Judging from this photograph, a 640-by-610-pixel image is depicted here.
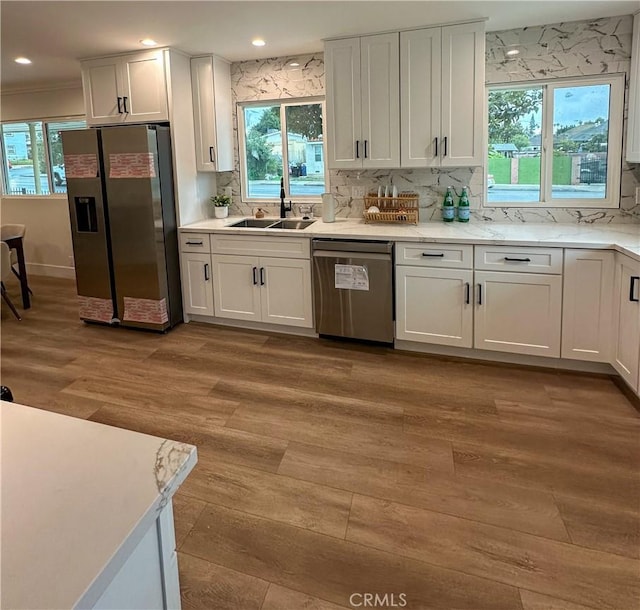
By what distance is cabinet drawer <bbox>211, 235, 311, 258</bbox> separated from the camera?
396 centimetres

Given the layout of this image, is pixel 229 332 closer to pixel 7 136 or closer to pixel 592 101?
pixel 592 101

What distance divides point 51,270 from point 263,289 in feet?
12.8

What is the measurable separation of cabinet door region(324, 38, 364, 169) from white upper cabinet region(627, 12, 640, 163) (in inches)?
74.4

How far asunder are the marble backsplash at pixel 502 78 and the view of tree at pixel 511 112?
0.38ft

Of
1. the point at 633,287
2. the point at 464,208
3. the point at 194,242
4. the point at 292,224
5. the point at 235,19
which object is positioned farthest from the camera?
the point at 292,224

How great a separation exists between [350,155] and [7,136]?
5.06 metres

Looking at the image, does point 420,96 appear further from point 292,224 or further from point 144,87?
point 144,87

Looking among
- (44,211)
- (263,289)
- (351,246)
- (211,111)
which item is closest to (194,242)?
(263,289)

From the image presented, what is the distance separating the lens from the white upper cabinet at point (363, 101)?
3.71m

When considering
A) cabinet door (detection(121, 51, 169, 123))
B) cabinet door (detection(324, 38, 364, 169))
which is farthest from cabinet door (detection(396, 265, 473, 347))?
cabinet door (detection(121, 51, 169, 123))

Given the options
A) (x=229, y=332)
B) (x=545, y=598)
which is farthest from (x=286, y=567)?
(x=229, y=332)

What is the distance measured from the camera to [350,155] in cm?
395

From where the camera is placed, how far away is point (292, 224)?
4547 mm

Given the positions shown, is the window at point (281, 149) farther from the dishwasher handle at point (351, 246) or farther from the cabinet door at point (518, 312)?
the cabinet door at point (518, 312)
